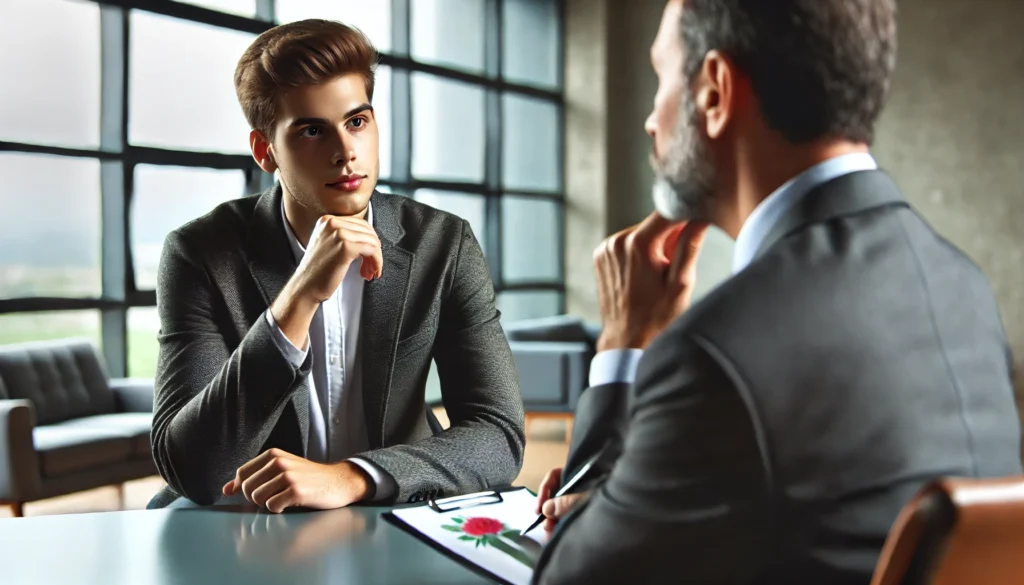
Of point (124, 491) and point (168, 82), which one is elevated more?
point (168, 82)

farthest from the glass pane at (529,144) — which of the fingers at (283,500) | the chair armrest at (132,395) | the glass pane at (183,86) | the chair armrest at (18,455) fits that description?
the fingers at (283,500)

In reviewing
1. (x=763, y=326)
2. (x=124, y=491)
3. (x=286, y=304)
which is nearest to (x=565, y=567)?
(x=763, y=326)

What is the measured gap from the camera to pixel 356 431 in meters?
1.92

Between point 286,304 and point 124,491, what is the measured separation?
4.17 m

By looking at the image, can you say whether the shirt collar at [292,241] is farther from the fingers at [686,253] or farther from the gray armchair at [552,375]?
the gray armchair at [552,375]

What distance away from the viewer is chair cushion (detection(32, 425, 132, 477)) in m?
4.41

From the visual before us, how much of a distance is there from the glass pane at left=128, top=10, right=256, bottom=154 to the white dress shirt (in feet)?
14.2

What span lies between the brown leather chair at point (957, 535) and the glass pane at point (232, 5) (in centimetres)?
616

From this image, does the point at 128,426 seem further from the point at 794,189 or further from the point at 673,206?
the point at 794,189

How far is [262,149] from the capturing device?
1984 millimetres

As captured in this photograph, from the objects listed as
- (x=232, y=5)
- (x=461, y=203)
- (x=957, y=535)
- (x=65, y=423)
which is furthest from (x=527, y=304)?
(x=957, y=535)

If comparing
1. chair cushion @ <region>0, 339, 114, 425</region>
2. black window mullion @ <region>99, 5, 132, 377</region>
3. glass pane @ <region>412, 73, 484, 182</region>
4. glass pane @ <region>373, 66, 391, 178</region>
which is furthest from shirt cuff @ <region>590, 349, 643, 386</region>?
glass pane @ <region>412, 73, 484, 182</region>

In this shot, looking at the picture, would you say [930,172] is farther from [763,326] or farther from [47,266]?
[763,326]

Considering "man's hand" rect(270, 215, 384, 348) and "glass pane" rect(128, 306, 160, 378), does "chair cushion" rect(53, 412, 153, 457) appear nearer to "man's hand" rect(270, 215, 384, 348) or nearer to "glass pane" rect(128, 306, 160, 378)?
"glass pane" rect(128, 306, 160, 378)
